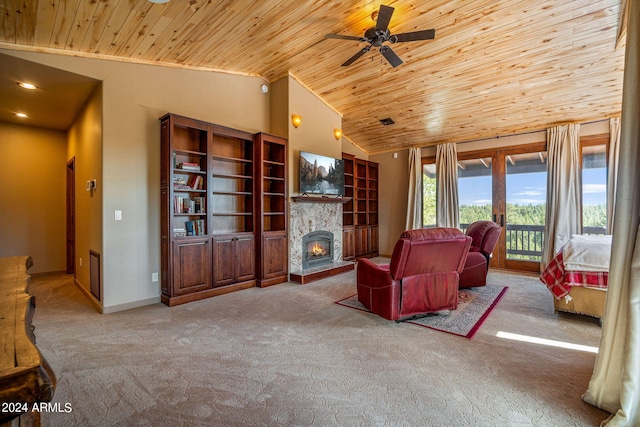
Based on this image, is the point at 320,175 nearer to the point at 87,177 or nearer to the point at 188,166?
the point at 188,166

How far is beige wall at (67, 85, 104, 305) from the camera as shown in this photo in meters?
3.79

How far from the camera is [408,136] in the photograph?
7.00 m

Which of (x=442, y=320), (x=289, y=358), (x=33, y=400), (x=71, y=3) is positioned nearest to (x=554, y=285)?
(x=442, y=320)

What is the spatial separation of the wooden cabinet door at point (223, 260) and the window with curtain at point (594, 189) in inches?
248

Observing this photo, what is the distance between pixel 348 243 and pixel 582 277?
440 cm

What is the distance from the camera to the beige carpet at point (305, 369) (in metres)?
1.80

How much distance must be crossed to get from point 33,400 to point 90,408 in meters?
1.51

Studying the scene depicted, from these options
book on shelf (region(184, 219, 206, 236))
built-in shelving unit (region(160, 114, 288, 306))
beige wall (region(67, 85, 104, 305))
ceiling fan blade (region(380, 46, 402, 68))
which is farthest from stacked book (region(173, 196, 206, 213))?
ceiling fan blade (region(380, 46, 402, 68))

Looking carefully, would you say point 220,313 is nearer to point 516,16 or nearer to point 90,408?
point 90,408

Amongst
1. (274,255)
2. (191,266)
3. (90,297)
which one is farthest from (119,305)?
(274,255)

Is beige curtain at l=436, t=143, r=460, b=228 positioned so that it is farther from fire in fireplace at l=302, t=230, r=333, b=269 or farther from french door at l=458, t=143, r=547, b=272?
fire in fireplace at l=302, t=230, r=333, b=269

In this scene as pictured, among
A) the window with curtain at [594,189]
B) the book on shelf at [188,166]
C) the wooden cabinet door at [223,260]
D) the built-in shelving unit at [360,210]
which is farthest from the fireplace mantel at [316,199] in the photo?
the window with curtain at [594,189]

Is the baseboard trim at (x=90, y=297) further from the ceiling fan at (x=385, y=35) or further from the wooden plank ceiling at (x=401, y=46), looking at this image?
the ceiling fan at (x=385, y=35)

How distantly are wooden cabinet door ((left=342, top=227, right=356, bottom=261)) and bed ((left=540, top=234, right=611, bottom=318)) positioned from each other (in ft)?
13.4
